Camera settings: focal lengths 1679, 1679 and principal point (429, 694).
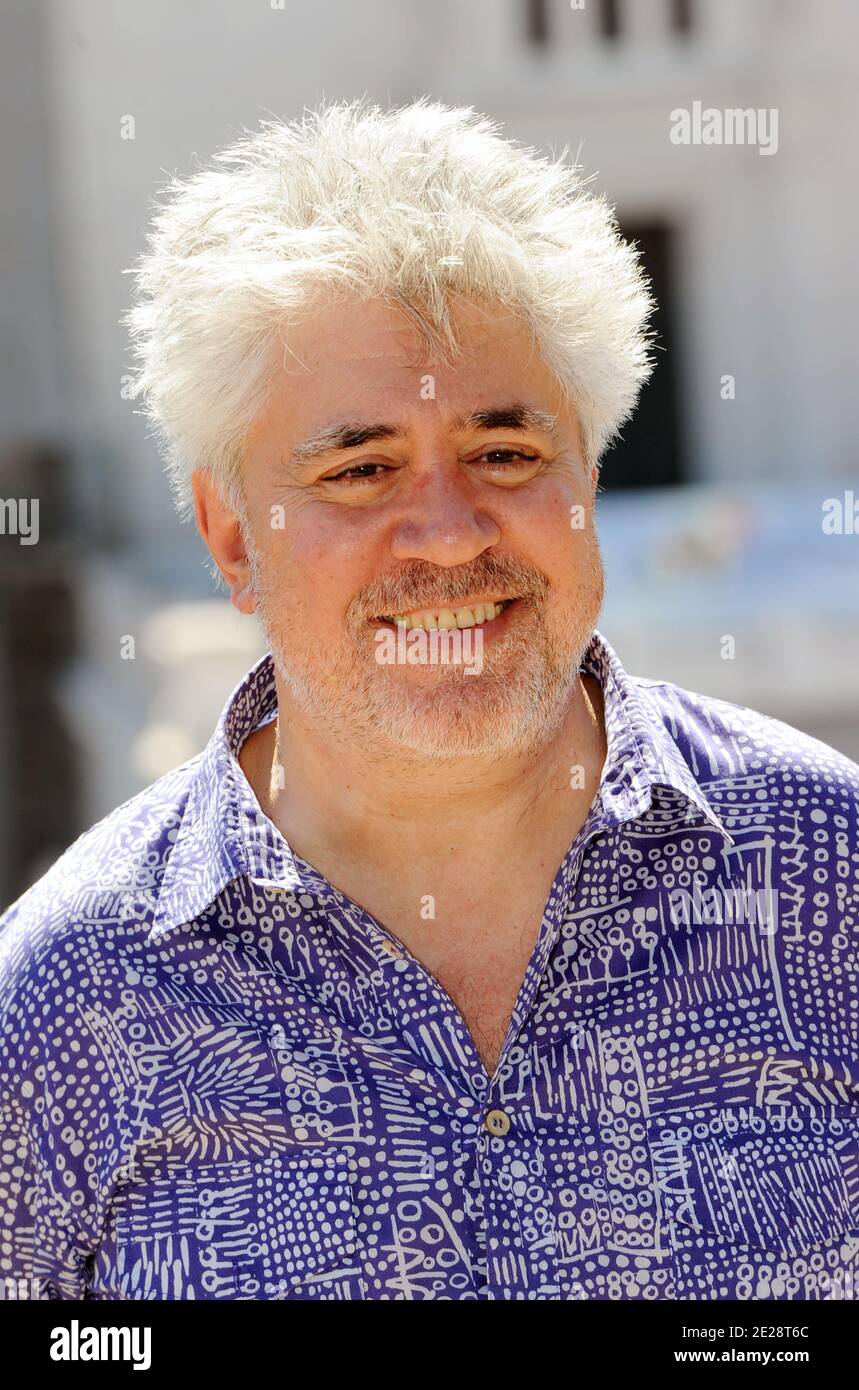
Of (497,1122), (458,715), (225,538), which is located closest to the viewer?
(497,1122)

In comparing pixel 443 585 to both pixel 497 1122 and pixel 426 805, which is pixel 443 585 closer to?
pixel 426 805

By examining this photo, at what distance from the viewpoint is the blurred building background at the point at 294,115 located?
385 inches

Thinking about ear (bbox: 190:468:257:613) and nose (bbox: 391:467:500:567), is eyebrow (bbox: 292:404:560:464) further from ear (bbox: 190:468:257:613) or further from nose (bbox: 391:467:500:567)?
ear (bbox: 190:468:257:613)

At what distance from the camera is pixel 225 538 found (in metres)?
1.98

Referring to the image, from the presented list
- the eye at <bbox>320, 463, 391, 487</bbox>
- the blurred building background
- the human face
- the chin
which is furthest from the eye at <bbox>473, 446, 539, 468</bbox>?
the blurred building background

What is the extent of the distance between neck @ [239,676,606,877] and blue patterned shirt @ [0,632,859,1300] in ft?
0.27

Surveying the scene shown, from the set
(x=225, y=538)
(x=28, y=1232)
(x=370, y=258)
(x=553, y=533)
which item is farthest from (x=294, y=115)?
(x=28, y=1232)

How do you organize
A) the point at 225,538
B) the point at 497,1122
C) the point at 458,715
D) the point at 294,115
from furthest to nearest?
the point at 294,115
the point at 225,538
the point at 458,715
the point at 497,1122

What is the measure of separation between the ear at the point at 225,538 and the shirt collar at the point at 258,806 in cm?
15

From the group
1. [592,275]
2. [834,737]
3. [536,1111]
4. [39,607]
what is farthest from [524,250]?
[39,607]

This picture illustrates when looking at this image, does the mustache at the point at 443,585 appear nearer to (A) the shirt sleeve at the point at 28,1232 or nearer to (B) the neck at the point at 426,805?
(B) the neck at the point at 426,805

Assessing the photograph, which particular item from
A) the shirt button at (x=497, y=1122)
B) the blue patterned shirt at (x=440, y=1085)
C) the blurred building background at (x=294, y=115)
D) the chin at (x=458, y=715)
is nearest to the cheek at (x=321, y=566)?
the chin at (x=458, y=715)

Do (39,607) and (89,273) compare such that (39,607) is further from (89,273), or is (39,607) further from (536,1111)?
(536,1111)

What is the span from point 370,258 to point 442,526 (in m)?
0.29
